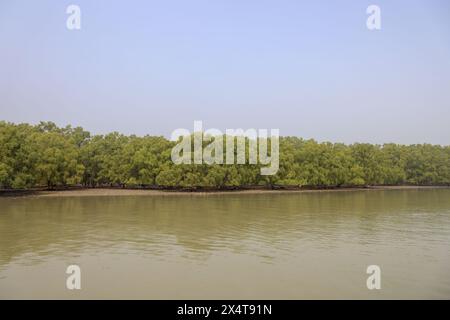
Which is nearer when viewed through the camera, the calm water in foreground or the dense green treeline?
the calm water in foreground

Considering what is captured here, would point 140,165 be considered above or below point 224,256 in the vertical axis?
above

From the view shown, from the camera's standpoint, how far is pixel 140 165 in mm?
58562

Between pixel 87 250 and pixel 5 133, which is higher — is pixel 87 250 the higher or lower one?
the lower one

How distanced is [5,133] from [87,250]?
3565cm

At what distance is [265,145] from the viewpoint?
213 feet

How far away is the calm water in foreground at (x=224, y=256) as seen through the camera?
11.2 metres

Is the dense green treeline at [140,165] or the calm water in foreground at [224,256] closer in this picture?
the calm water in foreground at [224,256]

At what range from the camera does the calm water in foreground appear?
1125cm

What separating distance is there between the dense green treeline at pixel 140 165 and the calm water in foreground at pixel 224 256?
2312 cm

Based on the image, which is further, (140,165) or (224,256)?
(140,165)

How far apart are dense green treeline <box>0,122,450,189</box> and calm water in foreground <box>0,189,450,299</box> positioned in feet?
75.9

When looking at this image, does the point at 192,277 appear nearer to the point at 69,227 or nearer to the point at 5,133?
the point at 69,227

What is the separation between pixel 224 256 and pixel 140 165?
1764 inches

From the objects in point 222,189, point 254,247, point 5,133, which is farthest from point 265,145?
point 254,247
